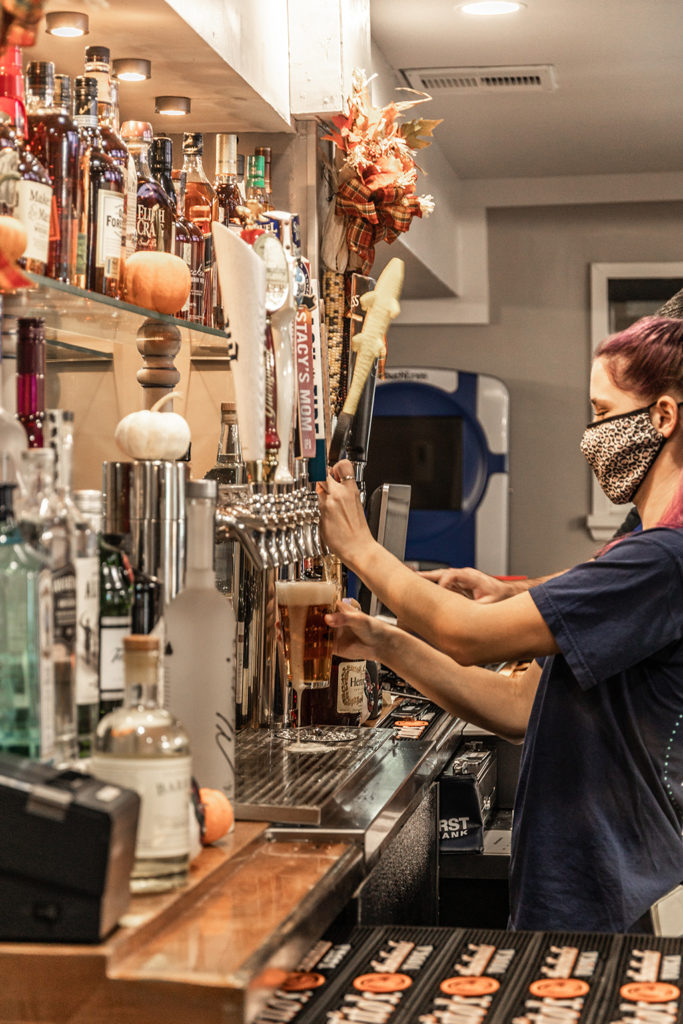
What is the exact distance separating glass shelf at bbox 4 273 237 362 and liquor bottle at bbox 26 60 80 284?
5 cm

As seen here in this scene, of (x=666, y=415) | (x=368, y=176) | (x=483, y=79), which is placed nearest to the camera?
(x=666, y=415)

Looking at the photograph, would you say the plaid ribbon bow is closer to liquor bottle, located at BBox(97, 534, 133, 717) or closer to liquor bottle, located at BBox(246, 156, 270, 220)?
liquor bottle, located at BBox(246, 156, 270, 220)

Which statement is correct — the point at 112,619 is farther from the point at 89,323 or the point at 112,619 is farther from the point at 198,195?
the point at 198,195

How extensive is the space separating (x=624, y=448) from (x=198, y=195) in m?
0.85

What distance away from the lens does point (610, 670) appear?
5.87ft

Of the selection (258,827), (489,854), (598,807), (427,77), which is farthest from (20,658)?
(427,77)

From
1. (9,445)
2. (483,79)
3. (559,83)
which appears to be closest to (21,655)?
(9,445)

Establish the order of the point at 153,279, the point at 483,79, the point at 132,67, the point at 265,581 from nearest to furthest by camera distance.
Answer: the point at 153,279, the point at 132,67, the point at 265,581, the point at 483,79

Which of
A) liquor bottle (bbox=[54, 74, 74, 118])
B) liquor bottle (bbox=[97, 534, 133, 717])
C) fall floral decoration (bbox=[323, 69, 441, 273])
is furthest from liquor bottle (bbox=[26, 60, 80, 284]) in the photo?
fall floral decoration (bbox=[323, 69, 441, 273])

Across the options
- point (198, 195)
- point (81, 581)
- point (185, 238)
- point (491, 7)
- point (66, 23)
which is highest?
point (491, 7)

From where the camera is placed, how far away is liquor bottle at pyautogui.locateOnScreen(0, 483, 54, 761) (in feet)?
3.64

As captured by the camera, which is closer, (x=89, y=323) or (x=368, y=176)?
(x=89, y=323)

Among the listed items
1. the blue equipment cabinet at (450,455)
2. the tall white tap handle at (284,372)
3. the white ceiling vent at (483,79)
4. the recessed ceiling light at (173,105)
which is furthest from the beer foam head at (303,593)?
the blue equipment cabinet at (450,455)

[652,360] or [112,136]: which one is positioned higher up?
[112,136]
